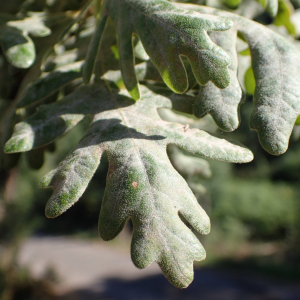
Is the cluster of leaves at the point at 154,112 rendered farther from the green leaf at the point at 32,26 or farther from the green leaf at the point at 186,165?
the green leaf at the point at 186,165

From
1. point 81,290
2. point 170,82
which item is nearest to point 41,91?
point 170,82

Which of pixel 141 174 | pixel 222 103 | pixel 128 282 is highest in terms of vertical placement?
pixel 222 103

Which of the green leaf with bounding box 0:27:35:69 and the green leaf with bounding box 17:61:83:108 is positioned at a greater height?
the green leaf with bounding box 0:27:35:69

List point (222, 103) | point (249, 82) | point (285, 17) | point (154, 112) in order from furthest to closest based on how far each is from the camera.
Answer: point (285, 17) → point (249, 82) → point (154, 112) → point (222, 103)

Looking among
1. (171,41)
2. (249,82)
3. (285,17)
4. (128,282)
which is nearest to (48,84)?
(171,41)

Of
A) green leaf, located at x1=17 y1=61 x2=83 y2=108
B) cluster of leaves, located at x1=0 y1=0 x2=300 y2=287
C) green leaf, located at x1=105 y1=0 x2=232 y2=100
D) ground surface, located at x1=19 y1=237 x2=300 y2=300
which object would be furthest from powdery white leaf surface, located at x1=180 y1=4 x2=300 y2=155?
ground surface, located at x1=19 y1=237 x2=300 y2=300

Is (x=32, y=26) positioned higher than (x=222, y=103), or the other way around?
(x=222, y=103)

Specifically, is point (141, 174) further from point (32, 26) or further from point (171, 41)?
point (32, 26)

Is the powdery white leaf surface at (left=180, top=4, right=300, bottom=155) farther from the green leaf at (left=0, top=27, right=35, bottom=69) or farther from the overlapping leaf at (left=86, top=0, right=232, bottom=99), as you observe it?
the green leaf at (left=0, top=27, right=35, bottom=69)
